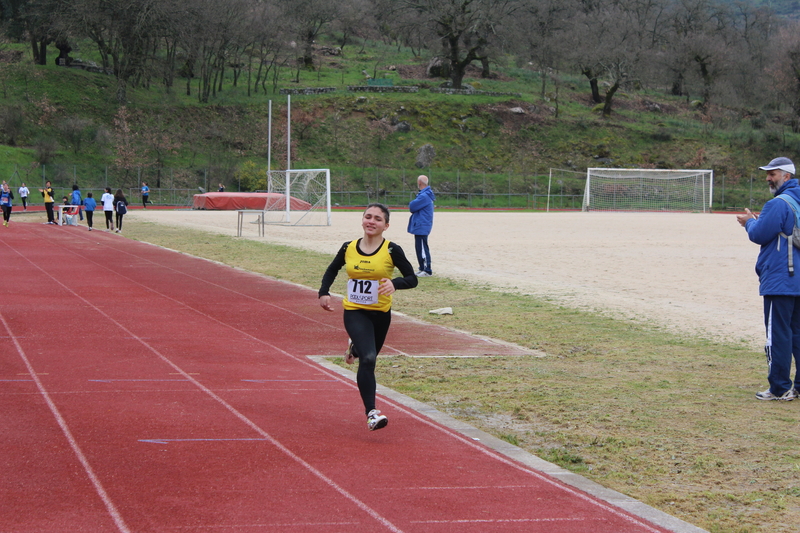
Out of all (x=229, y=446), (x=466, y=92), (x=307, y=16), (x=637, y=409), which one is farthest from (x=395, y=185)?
(x=229, y=446)

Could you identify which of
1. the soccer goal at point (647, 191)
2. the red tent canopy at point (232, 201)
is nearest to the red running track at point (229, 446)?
the red tent canopy at point (232, 201)

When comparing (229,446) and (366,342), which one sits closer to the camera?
(229,446)

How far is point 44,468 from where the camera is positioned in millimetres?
5199

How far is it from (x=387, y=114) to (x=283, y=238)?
4966 centimetres

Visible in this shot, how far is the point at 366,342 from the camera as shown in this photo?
243 inches

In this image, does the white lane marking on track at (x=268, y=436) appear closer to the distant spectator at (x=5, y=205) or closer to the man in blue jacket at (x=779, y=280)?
the man in blue jacket at (x=779, y=280)

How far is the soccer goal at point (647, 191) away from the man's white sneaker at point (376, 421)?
201 ft

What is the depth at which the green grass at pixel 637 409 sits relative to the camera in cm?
518

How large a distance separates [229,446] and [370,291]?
1430mm

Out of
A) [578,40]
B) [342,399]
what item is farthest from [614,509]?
[578,40]

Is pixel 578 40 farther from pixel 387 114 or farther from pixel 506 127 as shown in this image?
pixel 387 114

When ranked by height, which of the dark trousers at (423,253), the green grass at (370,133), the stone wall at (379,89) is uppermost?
the stone wall at (379,89)

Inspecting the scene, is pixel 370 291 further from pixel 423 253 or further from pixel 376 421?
pixel 423 253

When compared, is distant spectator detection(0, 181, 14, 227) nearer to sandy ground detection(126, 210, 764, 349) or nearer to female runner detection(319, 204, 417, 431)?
sandy ground detection(126, 210, 764, 349)
